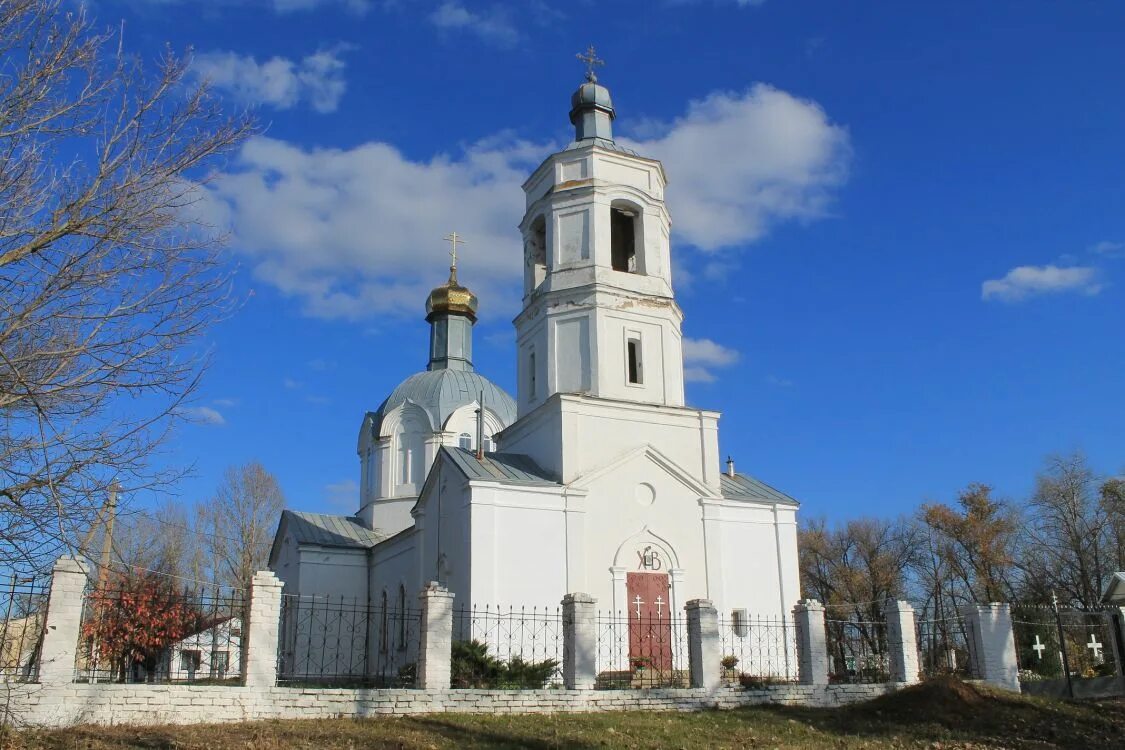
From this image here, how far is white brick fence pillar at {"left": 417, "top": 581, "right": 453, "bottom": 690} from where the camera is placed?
38.9 ft

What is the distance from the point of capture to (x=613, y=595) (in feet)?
57.3

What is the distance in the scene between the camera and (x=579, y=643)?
12.7 meters

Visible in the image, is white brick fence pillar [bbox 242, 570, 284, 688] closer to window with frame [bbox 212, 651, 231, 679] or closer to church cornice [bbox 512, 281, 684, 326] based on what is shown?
window with frame [bbox 212, 651, 231, 679]

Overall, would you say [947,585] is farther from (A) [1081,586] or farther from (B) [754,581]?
(B) [754,581]

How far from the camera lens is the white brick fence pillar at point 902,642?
14.5 metres

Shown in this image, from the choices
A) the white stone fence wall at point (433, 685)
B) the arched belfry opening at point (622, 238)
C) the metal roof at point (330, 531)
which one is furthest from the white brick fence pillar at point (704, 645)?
the metal roof at point (330, 531)

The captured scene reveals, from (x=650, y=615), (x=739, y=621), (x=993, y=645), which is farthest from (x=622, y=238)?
(x=993, y=645)

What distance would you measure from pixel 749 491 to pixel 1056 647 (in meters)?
6.36

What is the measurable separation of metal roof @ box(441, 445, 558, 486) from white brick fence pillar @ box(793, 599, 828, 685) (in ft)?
17.8

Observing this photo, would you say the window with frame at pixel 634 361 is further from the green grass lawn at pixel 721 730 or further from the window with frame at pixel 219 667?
the window with frame at pixel 219 667

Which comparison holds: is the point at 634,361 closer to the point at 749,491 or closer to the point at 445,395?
the point at 749,491

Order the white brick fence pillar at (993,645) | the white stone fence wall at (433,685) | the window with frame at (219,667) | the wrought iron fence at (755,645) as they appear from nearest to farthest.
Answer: the white stone fence wall at (433,685) < the window with frame at (219,667) < the white brick fence pillar at (993,645) < the wrought iron fence at (755,645)

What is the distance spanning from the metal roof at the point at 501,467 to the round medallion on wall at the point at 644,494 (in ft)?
5.53

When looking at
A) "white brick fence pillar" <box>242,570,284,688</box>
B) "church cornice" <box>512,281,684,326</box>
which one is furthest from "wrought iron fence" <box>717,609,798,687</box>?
"white brick fence pillar" <box>242,570,284,688</box>
